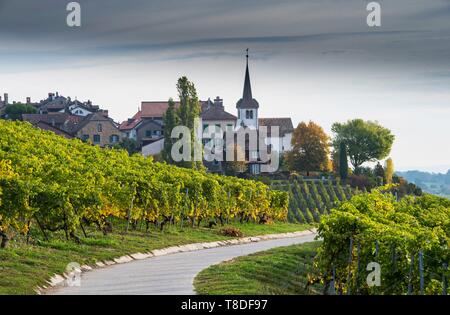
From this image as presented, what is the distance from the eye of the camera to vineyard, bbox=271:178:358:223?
235ft

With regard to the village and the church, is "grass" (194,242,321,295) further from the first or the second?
the church

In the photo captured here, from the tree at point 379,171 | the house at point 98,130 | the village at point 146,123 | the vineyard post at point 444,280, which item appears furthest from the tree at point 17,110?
the vineyard post at point 444,280

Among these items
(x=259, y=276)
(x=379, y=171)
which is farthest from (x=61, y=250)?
(x=379, y=171)

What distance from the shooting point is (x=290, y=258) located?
109ft

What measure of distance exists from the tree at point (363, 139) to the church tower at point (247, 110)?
18.1 metres

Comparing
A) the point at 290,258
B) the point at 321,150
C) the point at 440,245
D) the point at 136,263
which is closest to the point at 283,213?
the point at 290,258

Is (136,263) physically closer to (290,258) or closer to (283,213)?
(290,258)

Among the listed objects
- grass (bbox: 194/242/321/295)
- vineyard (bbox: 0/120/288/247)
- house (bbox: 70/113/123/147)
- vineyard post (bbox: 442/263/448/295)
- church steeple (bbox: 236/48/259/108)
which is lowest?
grass (bbox: 194/242/321/295)

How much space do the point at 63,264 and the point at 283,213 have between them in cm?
3522

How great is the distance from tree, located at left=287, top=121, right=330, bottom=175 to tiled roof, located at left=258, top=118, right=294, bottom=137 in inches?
1184

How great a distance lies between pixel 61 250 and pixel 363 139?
95.1 metres

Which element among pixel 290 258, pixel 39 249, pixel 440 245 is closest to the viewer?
pixel 440 245

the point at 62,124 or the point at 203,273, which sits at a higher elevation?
the point at 62,124

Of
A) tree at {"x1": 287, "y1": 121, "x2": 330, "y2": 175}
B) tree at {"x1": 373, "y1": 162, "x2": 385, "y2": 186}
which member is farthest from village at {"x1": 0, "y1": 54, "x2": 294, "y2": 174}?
tree at {"x1": 373, "y1": 162, "x2": 385, "y2": 186}
